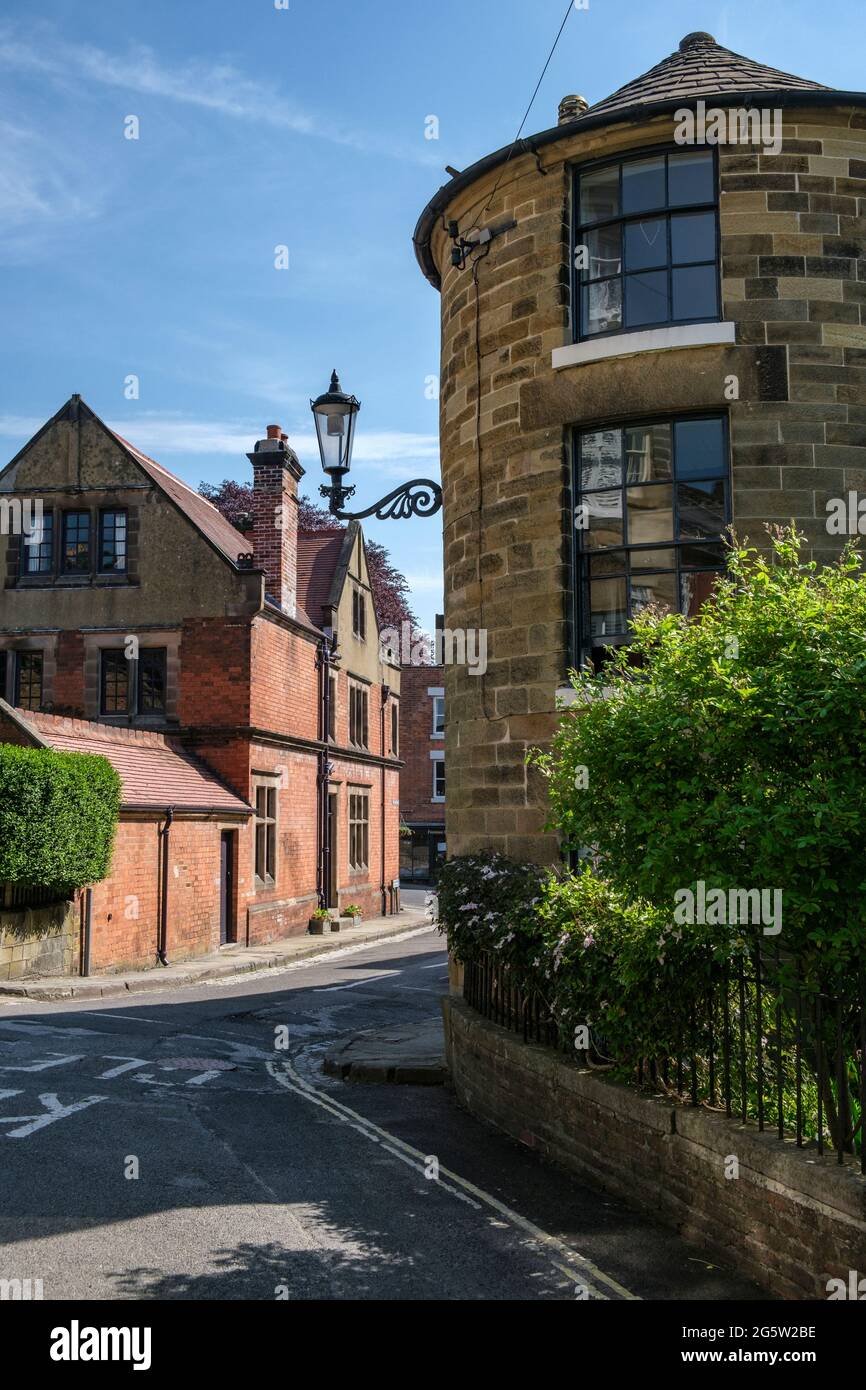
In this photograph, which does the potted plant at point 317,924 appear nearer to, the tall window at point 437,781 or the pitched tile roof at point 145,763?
the pitched tile roof at point 145,763

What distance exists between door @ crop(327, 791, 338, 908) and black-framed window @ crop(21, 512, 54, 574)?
9792 millimetres

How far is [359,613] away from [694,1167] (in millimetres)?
30458

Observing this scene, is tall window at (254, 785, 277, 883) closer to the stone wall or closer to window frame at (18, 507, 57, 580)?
window frame at (18, 507, 57, 580)

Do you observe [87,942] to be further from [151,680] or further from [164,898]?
[151,680]

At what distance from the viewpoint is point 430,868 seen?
57.3 m

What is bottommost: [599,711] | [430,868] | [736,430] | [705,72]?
[430,868]

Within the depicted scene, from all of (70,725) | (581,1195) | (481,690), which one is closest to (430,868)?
(70,725)

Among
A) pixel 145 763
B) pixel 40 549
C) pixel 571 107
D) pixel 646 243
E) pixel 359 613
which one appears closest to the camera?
pixel 646 243

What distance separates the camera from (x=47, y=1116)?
8.48 meters

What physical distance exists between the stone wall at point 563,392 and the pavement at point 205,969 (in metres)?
8.24

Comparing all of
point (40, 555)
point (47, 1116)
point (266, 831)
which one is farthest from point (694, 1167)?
point (40, 555)

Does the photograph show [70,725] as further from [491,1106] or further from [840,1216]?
[840,1216]
